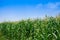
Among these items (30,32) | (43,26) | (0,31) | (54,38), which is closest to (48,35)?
(54,38)

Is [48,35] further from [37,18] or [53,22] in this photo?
[37,18]

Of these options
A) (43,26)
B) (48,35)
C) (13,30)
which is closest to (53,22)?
(43,26)

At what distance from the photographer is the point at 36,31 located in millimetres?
11219

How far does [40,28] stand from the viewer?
10977mm

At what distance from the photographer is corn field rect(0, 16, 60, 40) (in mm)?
9969

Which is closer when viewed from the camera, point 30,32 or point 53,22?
point 53,22

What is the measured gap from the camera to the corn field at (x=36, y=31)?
9.97 metres

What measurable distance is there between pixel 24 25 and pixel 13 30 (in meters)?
1.30

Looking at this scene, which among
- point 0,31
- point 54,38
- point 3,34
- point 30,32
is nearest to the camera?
Answer: point 54,38

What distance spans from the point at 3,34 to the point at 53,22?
5475 millimetres

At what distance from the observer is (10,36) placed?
46.3ft

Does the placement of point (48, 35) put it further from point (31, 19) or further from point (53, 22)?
point (31, 19)

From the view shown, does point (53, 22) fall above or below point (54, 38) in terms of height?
above

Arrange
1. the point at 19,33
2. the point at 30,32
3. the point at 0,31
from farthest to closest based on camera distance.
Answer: the point at 0,31 < the point at 19,33 < the point at 30,32
